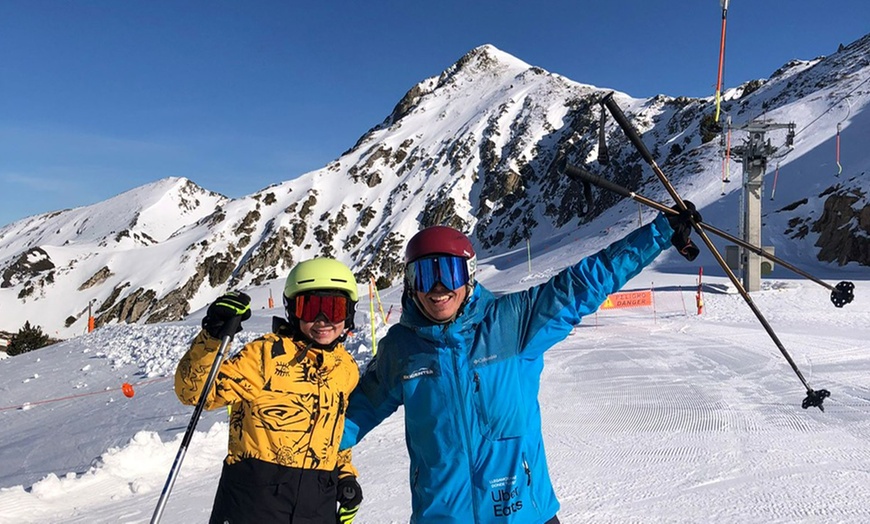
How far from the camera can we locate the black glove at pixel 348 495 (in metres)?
2.96

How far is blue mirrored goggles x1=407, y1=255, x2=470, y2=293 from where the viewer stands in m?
2.52

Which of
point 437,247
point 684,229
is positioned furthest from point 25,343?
point 684,229

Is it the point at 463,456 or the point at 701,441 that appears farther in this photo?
the point at 701,441

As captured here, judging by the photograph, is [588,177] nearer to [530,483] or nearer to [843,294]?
[530,483]

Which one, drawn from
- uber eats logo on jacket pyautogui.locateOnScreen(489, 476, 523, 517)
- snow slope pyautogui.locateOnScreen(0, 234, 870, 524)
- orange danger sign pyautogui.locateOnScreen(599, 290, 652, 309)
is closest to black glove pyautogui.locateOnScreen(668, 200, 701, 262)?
uber eats logo on jacket pyautogui.locateOnScreen(489, 476, 523, 517)

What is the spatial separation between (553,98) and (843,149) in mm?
74462

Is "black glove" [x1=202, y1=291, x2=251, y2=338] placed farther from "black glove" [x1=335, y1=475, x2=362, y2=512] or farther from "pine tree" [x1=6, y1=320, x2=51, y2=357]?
"pine tree" [x1=6, y1=320, x2=51, y2=357]

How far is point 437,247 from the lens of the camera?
256 centimetres

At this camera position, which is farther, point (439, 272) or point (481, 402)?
point (439, 272)

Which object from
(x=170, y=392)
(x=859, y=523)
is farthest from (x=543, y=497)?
(x=170, y=392)

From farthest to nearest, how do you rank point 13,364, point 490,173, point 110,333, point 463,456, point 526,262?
1. point 490,173
2. point 526,262
3. point 110,333
4. point 13,364
5. point 463,456

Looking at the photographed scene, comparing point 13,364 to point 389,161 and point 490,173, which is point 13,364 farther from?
point 389,161

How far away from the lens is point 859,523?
405cm

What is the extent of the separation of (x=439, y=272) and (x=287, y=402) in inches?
45.1
